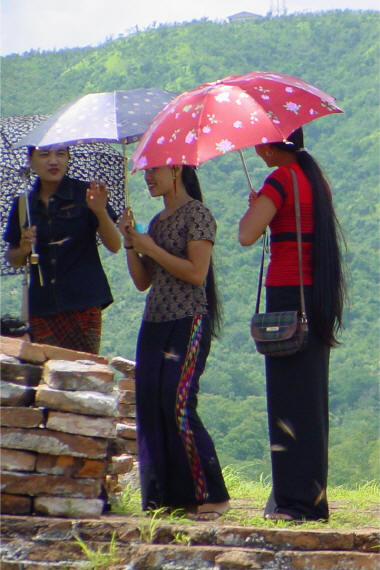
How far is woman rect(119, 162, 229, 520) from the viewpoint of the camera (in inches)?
169

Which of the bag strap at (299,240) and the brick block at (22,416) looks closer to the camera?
the brick block at (22,416)

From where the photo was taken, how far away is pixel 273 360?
4.42 metres

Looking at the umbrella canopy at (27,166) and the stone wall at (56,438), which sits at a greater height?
the umbrella canopy at (27,166)

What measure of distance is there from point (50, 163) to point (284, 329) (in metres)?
1.42

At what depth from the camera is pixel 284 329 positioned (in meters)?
4.29

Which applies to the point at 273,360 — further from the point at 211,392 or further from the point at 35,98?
the point at 35,98

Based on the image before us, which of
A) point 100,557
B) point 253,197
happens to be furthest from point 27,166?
point 100,557

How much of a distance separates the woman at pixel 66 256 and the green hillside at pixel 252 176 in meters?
0.58

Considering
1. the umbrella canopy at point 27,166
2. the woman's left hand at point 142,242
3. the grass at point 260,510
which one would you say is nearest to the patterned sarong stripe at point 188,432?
the grass at point 260,510

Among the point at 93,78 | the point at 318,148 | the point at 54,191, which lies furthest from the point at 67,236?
the point at 93,78

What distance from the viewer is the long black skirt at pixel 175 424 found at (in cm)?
430

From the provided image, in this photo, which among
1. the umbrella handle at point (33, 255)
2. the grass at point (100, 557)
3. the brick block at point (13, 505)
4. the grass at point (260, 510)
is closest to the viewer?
the grass at point (100, 557)

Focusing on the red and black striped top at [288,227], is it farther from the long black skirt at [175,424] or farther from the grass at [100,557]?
the grass at [100,557]

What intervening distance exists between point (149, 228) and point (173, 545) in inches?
52.2
